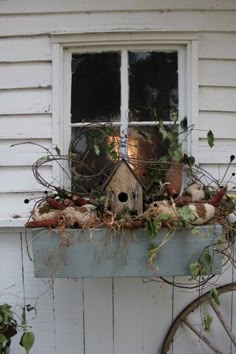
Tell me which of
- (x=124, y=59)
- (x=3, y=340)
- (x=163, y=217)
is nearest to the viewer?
(x=163, y=217)

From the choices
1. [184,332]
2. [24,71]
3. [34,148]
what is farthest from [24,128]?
[184,332]

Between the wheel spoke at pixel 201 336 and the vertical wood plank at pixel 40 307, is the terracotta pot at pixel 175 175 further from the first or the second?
the vertical wood plank at pixel 40 307

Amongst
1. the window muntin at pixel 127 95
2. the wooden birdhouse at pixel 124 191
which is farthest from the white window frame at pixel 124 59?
the wooden birdhouse at pixel 124 191

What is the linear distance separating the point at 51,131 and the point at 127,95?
1.48 ft

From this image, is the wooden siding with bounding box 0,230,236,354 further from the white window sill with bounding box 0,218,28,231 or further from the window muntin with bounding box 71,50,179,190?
the window muntin with bounding box 71,50,179,190

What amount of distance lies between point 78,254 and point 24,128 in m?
0.78

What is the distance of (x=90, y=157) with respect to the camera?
227 centimetres

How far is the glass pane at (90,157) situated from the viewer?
2.16 metres

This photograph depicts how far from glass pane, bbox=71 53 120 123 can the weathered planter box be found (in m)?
0.76

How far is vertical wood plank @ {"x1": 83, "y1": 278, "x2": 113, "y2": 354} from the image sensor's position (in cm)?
221

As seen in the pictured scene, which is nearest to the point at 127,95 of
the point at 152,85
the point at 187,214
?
the point at 152,85

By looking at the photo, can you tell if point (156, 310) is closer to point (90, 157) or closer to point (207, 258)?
point (207, 258)

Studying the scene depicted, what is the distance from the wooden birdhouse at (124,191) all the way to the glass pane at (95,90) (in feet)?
1.79

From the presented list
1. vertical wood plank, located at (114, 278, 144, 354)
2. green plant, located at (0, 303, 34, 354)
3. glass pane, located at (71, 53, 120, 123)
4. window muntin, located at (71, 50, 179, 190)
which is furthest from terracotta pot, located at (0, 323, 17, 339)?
glass pane, located at (71, 53, 120, 123)
